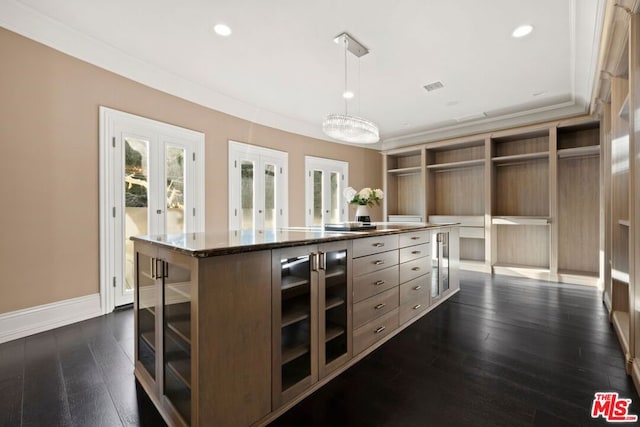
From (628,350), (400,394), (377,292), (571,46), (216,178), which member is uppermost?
(571,46)

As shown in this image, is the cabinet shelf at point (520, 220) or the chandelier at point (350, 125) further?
the cabinet shelf at point (520, 220)

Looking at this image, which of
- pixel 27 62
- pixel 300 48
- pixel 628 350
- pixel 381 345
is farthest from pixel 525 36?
pixel 27 62

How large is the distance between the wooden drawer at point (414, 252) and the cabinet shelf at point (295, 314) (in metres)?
1.28

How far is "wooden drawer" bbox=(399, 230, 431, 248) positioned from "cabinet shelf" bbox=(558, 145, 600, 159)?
316cm

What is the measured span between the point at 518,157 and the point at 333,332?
479 centimetres

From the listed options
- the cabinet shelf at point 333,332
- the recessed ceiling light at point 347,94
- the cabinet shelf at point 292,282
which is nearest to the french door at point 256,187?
the recessed ceiling light at point 347,94

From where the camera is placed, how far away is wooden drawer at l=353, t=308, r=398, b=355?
83.9 inches

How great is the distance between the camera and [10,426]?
1.48m

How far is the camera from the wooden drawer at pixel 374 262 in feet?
6.91

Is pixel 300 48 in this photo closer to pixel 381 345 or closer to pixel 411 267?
pixel 411 267

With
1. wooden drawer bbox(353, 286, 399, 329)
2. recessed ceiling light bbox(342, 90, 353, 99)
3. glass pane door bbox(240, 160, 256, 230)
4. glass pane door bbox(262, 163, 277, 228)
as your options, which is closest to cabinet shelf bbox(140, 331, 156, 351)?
wooden drawer bbox(353, 286, 399, 329)

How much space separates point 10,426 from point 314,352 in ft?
5.29

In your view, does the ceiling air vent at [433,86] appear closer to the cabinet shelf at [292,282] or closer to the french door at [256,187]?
the french door at [256,187]

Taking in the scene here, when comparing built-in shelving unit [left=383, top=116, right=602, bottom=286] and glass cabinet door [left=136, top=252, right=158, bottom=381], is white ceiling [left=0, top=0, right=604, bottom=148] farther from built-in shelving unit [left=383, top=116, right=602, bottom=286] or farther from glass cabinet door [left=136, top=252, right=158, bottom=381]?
glass cabinet door [left=136, top=252, right=158, bottom=381]
